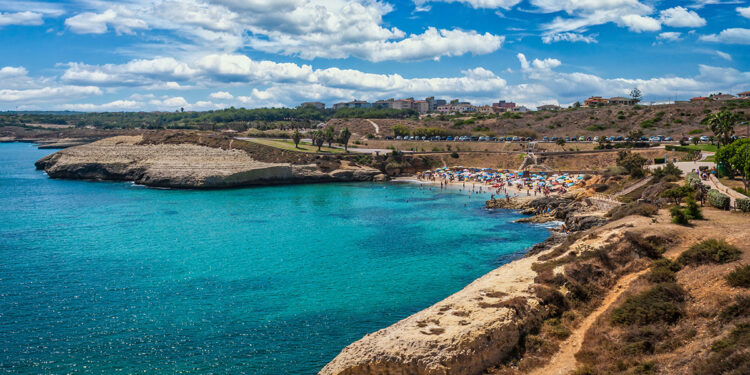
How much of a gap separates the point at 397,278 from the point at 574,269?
515 inches

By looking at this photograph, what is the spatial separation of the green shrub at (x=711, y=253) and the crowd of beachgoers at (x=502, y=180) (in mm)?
43360

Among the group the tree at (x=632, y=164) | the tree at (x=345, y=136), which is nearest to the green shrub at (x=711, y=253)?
the tree at (x=632, y=164)

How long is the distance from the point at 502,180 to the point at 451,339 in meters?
70.4

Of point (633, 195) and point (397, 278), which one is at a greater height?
point (633, 195)

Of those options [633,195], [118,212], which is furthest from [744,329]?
[118,212]

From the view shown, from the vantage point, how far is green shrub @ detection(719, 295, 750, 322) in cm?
1872

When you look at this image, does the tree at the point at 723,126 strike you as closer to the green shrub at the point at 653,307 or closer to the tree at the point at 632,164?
the tree at the point at 632,164

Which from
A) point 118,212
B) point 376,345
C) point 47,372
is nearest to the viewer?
point 376,345

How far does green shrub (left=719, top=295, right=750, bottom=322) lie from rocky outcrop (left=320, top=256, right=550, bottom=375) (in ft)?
23.0

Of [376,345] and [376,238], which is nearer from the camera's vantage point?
[376,345]

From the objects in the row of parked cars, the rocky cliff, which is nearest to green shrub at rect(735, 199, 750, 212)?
the rocky cliff

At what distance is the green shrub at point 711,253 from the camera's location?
24.3m

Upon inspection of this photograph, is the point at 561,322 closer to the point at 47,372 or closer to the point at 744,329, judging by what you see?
the point at 744,329

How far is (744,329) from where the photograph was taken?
17.1 m
